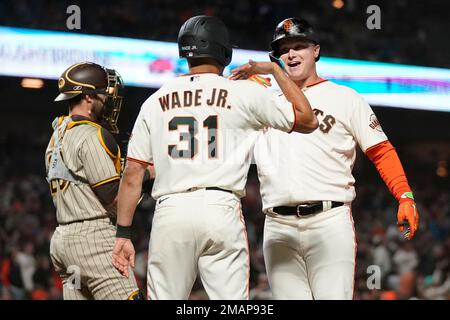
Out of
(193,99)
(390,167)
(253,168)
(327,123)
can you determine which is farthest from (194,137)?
(253,168)

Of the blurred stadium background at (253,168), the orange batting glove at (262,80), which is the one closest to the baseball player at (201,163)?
the orange batting glove at (262,80)

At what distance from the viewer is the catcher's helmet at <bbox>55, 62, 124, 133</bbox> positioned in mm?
5254

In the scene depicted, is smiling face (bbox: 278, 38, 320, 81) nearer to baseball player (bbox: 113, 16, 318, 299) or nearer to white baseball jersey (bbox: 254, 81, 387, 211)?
white baseball jersey (bbox: 254, 81, 387, 211)

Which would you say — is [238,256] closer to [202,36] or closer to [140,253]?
[202,36]

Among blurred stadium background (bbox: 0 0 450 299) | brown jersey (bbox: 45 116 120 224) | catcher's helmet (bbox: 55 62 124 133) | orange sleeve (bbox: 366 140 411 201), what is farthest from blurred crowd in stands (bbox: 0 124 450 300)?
brown jersey (bbox: 45 116 120 224)

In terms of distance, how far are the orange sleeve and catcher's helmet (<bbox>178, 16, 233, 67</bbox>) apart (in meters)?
1.31

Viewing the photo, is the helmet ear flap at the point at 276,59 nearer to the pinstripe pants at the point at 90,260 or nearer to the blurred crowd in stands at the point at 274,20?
the pinstripe pants at the point at 90,260

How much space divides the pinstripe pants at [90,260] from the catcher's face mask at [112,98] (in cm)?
74

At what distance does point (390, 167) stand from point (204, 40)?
1569 mm

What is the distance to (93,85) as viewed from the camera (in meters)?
5.27

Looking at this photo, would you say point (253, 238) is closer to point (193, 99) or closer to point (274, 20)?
point (274, 20)

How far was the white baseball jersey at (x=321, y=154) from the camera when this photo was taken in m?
5.12

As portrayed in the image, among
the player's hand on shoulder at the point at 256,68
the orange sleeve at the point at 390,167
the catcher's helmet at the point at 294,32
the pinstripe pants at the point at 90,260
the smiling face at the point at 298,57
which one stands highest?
the catcher's helmet at the point at 294,32
